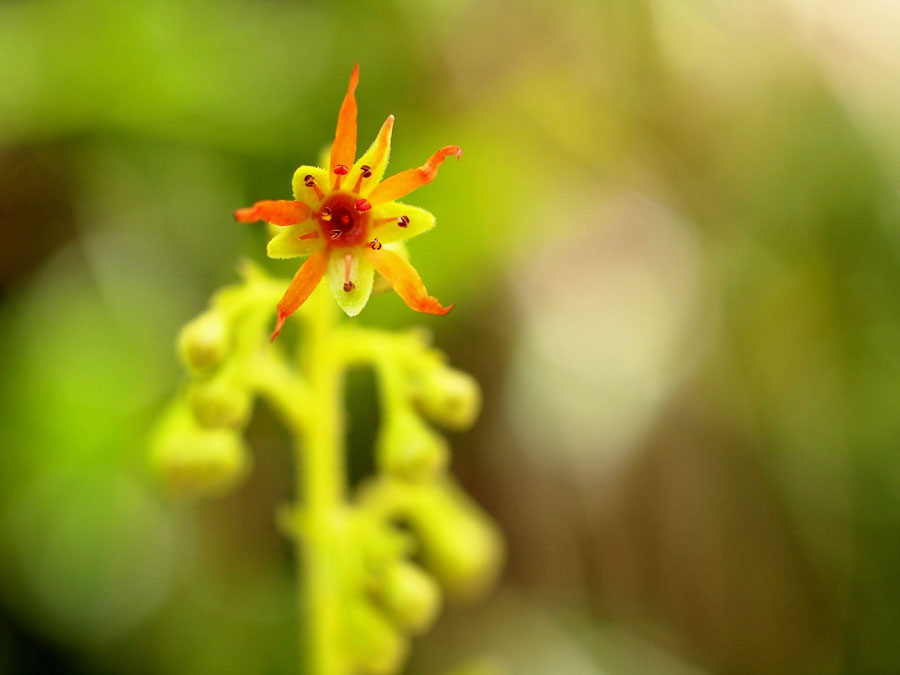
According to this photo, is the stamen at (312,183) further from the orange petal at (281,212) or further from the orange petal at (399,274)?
the orange petal at (399,274)

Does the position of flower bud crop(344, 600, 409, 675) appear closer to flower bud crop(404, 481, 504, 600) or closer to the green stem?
the green stem

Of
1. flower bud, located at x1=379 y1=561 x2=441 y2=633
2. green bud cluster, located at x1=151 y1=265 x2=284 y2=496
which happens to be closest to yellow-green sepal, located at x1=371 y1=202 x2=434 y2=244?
green bud cluster, located at x1=151 y1=265 x2=284 y2=496

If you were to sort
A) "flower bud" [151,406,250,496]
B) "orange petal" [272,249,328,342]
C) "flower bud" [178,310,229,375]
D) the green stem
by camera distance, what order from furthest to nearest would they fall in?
"flower bud" [151,406,250,496]
the green stem
"flower bud" [178,310,229,375]
"orange petal" [272,249,328,342]

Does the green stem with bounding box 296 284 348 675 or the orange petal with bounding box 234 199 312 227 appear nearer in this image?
the orange petal with bounding box 234 199 312 227

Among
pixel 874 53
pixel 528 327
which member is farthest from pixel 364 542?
pixel 874 53

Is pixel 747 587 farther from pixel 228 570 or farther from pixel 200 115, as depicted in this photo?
pixel 200 115

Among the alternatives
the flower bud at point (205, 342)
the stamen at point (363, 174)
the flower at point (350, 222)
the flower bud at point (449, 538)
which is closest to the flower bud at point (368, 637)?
the flower bud at point (449, 538)
